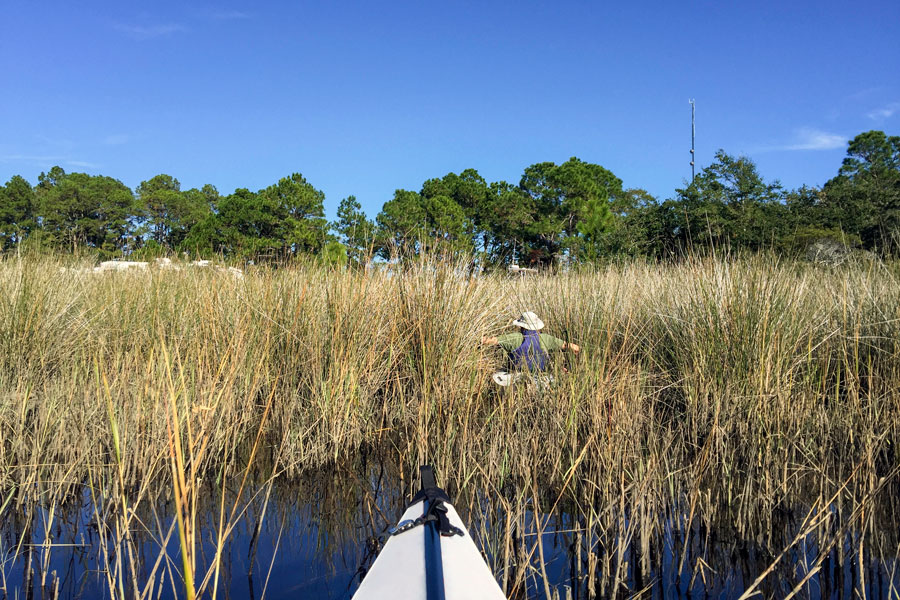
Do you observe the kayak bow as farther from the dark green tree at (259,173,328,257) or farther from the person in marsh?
the dark green tree at (259,173,328,257)

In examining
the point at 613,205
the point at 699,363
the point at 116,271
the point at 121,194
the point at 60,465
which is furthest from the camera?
the point at 613,205

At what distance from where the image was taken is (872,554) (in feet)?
8.02

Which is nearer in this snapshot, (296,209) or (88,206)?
(296,209)

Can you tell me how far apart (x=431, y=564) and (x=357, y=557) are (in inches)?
32.7

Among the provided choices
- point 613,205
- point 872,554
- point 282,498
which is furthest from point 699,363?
point 613,205

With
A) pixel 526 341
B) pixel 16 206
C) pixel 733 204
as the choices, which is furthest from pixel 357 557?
pixel 16 206

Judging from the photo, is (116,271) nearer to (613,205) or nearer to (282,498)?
(282,498)

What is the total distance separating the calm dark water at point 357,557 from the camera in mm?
2285

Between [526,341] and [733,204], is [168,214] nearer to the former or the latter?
[733,204]

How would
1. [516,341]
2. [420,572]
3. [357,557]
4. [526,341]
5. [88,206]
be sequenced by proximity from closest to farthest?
Answer: [420,572], [357,557], [526,341], [516,341], [88,206]

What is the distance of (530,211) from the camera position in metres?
37.4

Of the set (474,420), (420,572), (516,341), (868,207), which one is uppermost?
(868,207)

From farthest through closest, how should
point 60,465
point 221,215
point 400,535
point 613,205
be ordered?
point 613,205 → point 221,215 → point 60,465 → point 400,535

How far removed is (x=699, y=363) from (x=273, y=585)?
294 centimetres
